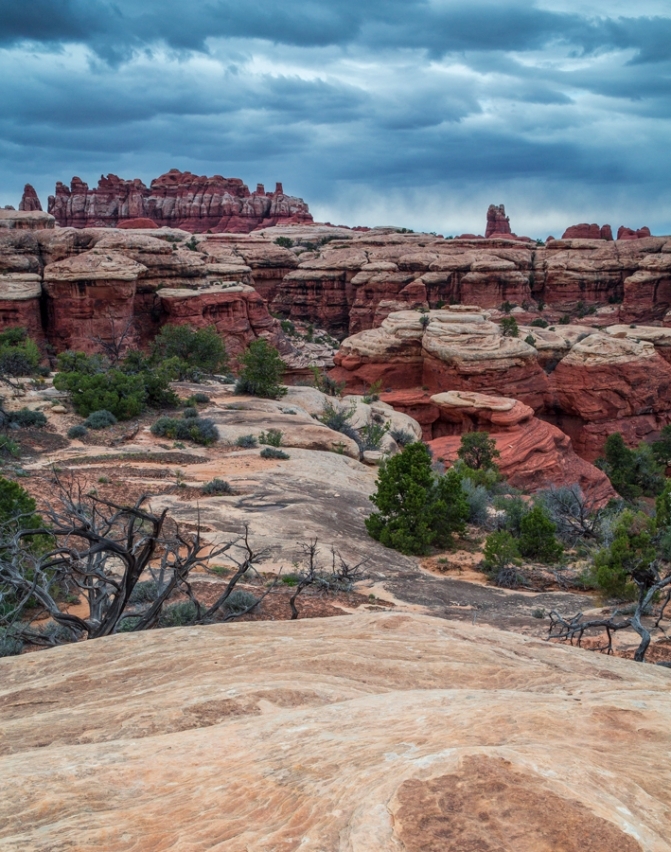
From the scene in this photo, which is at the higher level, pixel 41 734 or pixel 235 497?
pixel 41 734

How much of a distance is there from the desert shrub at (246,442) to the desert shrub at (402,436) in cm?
753

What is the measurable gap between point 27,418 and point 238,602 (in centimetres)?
1293

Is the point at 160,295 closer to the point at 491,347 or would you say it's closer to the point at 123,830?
the point at 491,347

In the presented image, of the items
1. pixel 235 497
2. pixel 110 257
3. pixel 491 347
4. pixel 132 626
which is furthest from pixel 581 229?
pixel 132 626

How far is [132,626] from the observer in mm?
7762

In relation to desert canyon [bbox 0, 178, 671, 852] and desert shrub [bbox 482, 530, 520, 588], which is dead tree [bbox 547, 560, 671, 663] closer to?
desert canyon [bbox 0, 178, 671, 852]

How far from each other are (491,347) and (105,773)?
104ft

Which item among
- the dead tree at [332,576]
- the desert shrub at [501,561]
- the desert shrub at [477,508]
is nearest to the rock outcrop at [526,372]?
the desert shrub at [477,508]

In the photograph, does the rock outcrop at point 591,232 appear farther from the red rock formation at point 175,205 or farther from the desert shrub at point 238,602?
the desert shrub at point 238,602

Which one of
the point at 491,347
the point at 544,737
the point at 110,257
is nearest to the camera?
the point at 544,737

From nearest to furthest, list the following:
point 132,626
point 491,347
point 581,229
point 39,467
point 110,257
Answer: point 132,626 < point 39,467 < point 491,347 < point 110,257 < point 581,229

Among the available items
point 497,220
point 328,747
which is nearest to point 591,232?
point 497,220

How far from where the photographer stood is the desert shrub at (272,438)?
2070 cm

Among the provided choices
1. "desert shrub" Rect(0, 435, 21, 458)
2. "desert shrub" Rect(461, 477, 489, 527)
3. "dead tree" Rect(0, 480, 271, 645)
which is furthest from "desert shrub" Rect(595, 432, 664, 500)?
"dead tree" Rect(0, 480, 271, 645)
